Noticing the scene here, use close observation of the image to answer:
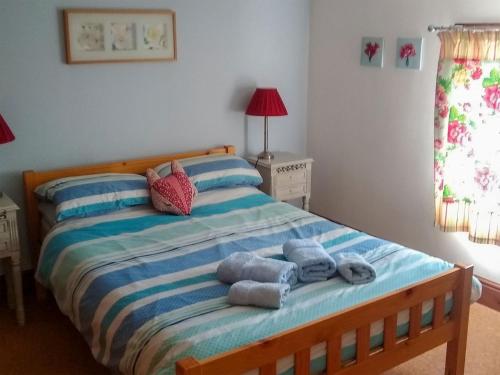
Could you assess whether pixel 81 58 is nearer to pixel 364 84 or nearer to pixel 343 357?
pixel 364 84

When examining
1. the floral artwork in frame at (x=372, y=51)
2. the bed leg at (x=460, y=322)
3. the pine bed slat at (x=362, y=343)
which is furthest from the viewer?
the floral artwork in frame at (x=372, y=51)

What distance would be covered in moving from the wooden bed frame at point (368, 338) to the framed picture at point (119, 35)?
7.32ft

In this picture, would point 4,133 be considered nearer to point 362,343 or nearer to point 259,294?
point 259,294

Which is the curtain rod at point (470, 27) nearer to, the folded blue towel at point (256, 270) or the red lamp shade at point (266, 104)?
the red lamp shade at point (266, 104)

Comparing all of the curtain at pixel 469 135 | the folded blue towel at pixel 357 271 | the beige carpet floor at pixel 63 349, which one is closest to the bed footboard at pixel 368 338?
the folded blue towel at pixel 357 271

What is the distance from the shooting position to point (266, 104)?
384 cm

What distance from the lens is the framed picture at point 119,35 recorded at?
331 centimetres

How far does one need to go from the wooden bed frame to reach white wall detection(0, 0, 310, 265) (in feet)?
6.88

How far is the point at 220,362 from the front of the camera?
5.74ft

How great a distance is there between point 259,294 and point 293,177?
78.6 inches

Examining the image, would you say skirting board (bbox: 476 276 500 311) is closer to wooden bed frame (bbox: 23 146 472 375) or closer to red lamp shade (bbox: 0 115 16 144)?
wooden bed frame (bbox: 23 146 472 375)

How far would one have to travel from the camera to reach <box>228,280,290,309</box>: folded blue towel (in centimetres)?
212

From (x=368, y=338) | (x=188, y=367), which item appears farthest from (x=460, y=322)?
(x=188, y=367)

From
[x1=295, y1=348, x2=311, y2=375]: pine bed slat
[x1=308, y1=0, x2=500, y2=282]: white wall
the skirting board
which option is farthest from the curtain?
[x1=295, y1=348, x2=311, y2=375]: pine bed slat
